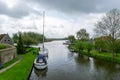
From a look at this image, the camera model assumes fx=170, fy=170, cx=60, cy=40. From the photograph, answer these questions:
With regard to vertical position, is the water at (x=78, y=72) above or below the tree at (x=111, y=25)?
below

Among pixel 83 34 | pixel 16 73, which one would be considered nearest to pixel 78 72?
pixel 16 73

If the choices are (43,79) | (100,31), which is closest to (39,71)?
(43,79)

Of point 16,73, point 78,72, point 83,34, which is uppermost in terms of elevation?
point 83,34

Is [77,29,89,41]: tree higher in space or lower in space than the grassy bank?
higher

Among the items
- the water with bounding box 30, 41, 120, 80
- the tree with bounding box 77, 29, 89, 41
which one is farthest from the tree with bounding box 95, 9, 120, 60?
the tree with bounding box 77, 29, 89, 41

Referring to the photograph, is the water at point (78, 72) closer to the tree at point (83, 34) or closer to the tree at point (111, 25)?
the tree at point (111, 25)

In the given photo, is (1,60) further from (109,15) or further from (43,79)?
(109,15)

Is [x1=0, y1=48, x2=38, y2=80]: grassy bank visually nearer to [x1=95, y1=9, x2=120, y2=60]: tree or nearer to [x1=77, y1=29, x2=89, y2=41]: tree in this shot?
[x1=95, y1=9, x2=120, y2=60]: tree

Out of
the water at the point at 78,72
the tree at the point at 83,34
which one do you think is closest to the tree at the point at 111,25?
the water at the point at 78,72

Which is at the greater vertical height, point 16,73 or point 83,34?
point 83,34

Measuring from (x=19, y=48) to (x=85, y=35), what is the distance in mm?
53664

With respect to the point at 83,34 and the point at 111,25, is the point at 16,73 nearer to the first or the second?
the point at 111,25

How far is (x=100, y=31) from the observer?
152 ft

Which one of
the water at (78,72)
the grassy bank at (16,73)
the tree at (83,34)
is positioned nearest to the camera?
the grassy bank at (16,73)
